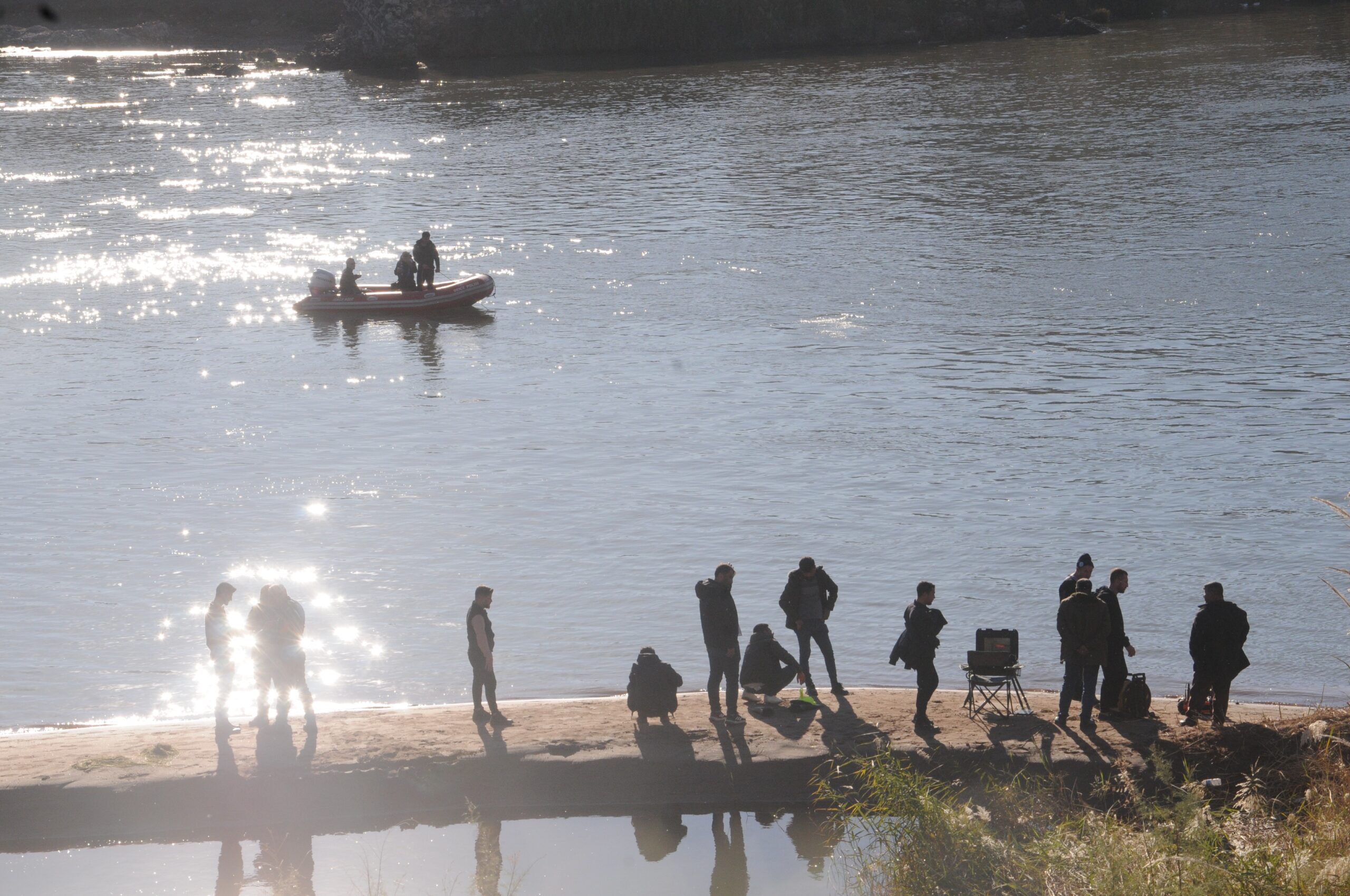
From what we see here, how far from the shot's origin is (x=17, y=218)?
43562 millimetres

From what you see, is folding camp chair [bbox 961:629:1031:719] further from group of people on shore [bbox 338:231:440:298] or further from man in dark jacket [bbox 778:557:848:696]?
group of people on shore [bbox 338:231:440:298]

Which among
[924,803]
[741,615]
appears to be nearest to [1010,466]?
[741,615]

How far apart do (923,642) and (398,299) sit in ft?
74.9

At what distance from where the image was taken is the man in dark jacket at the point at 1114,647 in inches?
421

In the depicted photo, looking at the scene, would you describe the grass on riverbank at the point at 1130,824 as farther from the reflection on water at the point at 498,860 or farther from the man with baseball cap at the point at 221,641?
the man with baseball cap at the point at 221,641

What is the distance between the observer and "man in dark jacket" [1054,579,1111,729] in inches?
417

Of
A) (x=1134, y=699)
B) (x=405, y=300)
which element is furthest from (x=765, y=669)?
(x=405, y=300)

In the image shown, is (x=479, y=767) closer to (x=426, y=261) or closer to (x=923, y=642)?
(x=923, y=642)

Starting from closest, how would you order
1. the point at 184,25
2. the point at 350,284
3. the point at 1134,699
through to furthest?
the point at 1134,699 < the point at 350,284 < the point at 184,25

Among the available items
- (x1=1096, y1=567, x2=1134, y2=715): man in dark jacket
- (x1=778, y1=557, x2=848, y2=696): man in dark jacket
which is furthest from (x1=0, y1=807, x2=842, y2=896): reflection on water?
(x1=1096, y1=567, x2=1134, y2=715): man in dark jacket

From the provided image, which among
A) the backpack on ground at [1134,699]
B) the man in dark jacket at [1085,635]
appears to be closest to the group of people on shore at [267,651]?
the man in dark jacket at [1085,635]

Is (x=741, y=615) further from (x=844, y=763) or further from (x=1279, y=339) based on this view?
(x=1279, y=339)

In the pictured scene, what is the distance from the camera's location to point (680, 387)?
83.5 ft

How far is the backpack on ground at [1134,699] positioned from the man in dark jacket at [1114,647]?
1.4 inches
